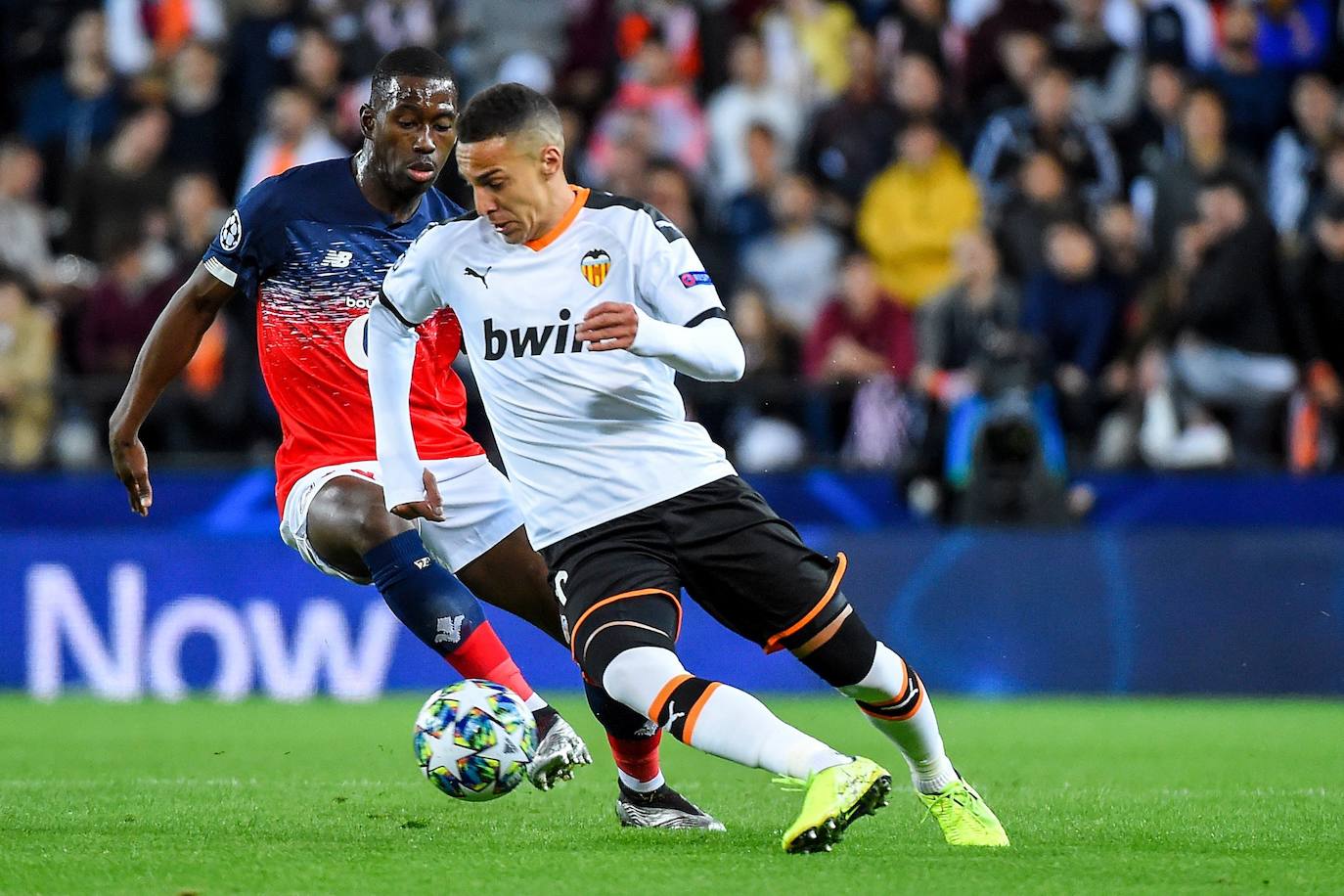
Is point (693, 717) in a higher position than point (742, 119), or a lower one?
lower

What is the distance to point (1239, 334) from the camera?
12.5m

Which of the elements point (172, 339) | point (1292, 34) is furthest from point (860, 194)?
point (172, 339)

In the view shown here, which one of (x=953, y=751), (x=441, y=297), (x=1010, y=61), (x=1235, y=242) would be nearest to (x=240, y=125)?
(x=1010, y=61)

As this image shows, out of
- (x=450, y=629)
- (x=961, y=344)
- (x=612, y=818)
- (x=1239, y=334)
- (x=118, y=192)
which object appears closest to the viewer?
(x=612, y=818)

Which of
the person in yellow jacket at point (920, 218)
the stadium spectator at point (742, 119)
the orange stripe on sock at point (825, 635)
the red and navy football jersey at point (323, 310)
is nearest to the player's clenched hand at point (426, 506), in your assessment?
the red and navy football jersey at point (323, 310)

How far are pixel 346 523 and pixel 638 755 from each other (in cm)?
121

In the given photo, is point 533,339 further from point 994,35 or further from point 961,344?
point 994,35

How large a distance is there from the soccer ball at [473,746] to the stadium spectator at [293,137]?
26.5 ft

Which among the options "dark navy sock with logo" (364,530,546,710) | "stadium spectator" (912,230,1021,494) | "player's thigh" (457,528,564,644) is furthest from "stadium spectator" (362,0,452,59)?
"dark navy sock with logo" (364,530,546,710)

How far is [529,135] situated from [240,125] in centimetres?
1004

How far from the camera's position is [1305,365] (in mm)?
12406

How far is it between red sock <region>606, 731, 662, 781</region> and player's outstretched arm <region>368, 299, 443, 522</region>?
0.89 m

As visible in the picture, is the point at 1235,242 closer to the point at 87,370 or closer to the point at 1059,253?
the point at 1059,253

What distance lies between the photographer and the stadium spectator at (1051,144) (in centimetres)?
1352
